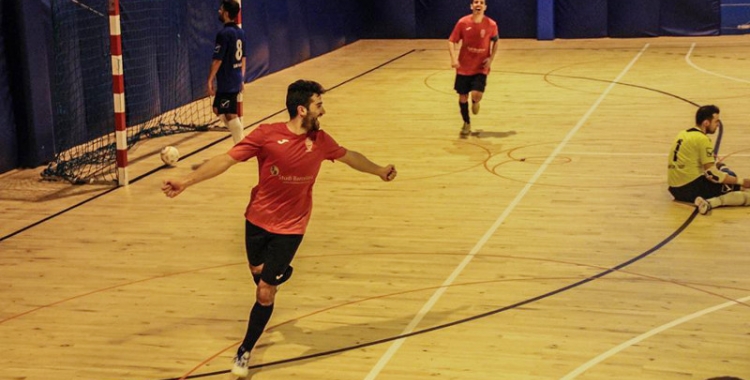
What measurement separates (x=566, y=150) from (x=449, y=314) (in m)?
6.61

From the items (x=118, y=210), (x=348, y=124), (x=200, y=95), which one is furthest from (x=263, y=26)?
(x=118, y=210)

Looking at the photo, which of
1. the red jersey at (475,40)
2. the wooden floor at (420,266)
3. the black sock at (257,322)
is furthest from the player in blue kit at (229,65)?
the black sock at (257,322)

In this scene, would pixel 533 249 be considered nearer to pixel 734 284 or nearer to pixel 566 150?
pixel 734 284

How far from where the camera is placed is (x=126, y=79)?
16.9 metres

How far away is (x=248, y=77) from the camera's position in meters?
21.8

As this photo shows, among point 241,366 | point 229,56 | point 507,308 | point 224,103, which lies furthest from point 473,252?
point 229,56

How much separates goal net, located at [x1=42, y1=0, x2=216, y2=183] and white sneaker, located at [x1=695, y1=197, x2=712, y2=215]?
7.20 meters

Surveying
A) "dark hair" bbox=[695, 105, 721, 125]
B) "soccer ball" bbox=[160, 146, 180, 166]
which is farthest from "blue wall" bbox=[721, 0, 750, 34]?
"soccer ball" bbox=[160, 146, 180, 166]

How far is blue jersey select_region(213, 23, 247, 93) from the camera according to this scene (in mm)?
14109

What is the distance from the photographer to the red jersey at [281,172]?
7.54 m

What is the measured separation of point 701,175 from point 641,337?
411 cm

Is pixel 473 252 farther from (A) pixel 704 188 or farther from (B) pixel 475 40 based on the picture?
(B) pixel 475 40

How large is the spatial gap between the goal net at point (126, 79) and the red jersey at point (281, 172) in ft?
21.9

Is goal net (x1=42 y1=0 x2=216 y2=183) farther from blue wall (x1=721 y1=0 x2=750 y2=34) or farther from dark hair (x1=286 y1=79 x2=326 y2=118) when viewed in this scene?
blue wall (x1=721 y1=0 x2=750 y2=34)
